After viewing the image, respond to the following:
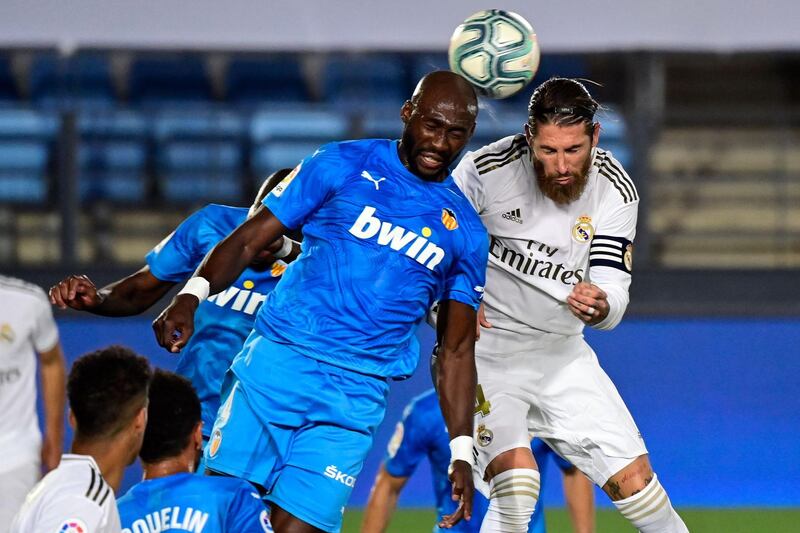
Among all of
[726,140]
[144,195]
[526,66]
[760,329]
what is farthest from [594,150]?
[726,140]

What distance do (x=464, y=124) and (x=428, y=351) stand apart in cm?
504

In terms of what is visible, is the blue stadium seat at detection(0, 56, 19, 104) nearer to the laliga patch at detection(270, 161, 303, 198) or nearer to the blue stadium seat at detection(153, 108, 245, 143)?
the blue stadium seat at detection(153, 108, 245, 143)

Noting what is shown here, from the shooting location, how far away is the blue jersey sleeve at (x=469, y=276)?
13.7 ft

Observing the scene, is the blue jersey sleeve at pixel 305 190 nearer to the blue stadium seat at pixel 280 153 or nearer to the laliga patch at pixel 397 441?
the laliga patch at pixel 397 441

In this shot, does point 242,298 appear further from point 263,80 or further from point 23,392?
point 263,80

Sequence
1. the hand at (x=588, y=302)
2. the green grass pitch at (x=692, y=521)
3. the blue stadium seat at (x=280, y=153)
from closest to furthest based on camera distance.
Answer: the hand at (x=588, y=302) < the green grass pitch at (x=692, y=521) < the blue stadium seat at (x=280, y=153)

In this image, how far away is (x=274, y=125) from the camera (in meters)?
11.1

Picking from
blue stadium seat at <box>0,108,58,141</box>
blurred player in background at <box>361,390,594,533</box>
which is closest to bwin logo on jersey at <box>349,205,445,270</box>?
blurred player in background at <box>361,390,594,533</box>

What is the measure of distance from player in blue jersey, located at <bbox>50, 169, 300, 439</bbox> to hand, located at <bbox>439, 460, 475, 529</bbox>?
1.13m

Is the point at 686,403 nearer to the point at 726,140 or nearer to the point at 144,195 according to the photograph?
the point at 726,140

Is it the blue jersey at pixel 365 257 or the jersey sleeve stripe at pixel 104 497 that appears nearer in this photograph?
the jersey sleeve stripe at pixel 104 497

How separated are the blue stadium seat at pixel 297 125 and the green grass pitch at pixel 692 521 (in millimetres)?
3999

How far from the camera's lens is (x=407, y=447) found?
5.77 metres

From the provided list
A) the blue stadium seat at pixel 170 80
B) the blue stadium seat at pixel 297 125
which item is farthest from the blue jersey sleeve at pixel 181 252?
the blue stadium seat at pixel 170 80
